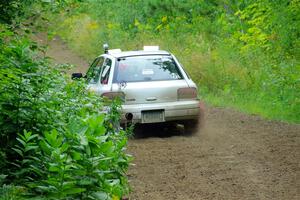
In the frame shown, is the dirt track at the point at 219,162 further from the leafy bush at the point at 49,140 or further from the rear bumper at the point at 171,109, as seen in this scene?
the leafy bush at the point at 49,140

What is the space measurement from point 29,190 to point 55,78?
2706 mm

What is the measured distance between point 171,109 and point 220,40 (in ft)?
39.5

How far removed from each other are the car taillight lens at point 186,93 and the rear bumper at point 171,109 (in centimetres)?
10

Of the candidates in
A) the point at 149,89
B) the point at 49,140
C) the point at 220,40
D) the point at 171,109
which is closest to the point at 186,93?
the point at 171,109

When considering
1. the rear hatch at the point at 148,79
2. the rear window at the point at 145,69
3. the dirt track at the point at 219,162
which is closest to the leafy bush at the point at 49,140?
the dirt track at the point at 219,162

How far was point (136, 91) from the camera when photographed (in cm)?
1216

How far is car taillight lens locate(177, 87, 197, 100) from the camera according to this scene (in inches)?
485

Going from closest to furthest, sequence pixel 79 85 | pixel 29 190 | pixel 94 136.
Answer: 1. pixel 29 190
2. pixel 94 136
3. pixel 79 85

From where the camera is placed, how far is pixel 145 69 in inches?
500

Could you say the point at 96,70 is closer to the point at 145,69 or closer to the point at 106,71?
the point at 106,71

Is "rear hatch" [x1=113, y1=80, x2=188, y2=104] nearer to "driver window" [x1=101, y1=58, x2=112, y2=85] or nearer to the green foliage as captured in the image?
"driver window" [x1=101, y1=58, x2=112, y2=85]

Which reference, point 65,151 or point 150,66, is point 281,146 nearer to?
point 150,66

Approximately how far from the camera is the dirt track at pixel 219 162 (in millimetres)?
8469

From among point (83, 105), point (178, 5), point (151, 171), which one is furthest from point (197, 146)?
point (178, 5)
